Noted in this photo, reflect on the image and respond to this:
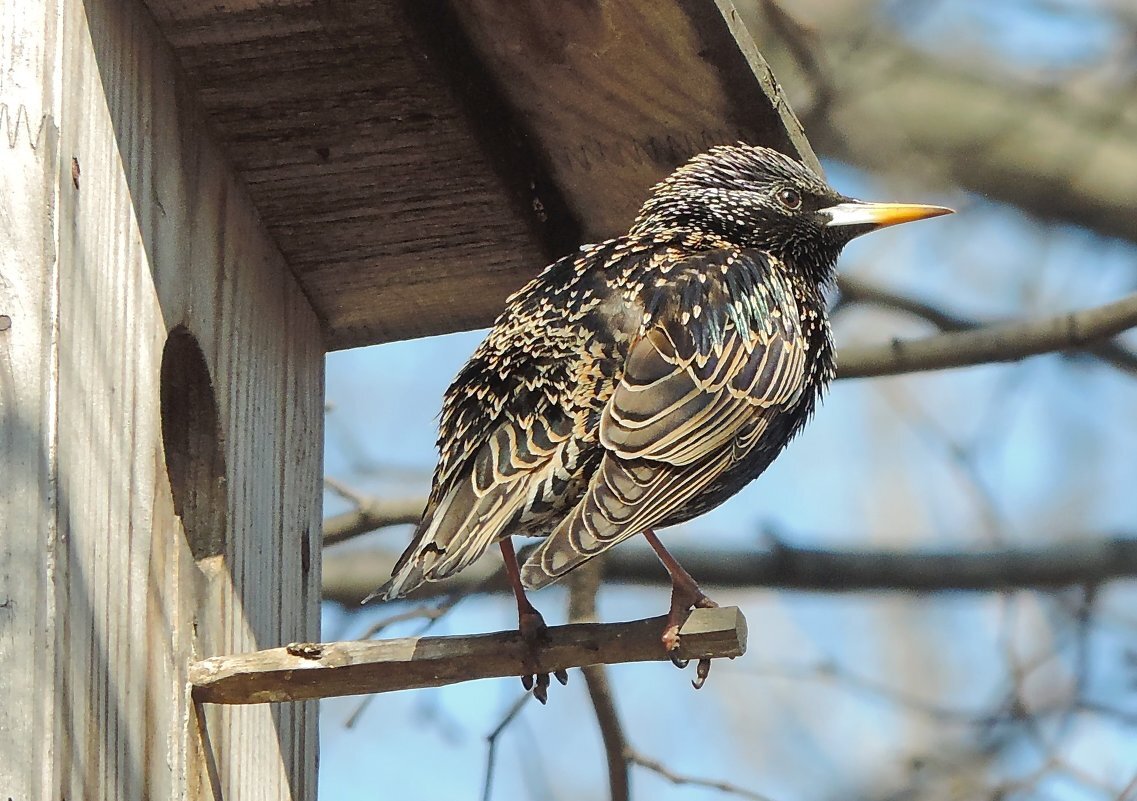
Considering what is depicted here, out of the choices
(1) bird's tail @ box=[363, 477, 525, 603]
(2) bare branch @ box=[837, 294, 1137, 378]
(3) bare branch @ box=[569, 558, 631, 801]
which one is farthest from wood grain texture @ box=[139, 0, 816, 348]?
(2) bare branch @ box=[837, 294, 1137, 378]

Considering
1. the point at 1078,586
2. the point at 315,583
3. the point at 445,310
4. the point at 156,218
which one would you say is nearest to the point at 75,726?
the point at 156,218

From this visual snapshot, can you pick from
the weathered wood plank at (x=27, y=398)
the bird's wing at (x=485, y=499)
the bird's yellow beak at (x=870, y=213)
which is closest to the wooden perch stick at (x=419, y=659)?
the bird's wing at (x=485, y=499)

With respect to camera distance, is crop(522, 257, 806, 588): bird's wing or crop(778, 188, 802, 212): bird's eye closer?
crop(522, 257, 806, 588): bird's wing

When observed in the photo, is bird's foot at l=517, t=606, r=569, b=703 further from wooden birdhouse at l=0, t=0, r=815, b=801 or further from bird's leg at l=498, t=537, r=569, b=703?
wooden birdhouse at l=0, t=0, r=815, b=801

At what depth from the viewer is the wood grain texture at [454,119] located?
2.86m

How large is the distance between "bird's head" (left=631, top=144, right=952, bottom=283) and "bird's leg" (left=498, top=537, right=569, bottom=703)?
0.70 metres

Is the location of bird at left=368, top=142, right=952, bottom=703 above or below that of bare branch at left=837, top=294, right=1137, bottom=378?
below

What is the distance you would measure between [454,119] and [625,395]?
765 millimetres

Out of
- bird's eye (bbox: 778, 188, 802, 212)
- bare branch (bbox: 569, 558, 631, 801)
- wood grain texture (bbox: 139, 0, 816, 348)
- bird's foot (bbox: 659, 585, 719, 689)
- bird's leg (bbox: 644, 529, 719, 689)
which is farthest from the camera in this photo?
bare branch (bbox: 569, 558, 631, 801)

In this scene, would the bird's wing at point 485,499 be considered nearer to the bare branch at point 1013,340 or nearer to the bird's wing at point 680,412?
the bird's wing at point 680,412

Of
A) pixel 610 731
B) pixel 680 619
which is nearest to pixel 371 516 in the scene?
pixel 610 731

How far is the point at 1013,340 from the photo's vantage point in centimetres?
435

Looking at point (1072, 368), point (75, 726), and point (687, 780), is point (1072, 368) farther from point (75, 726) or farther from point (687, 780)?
point (75, 726)

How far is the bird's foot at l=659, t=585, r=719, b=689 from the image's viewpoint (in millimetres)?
2506
